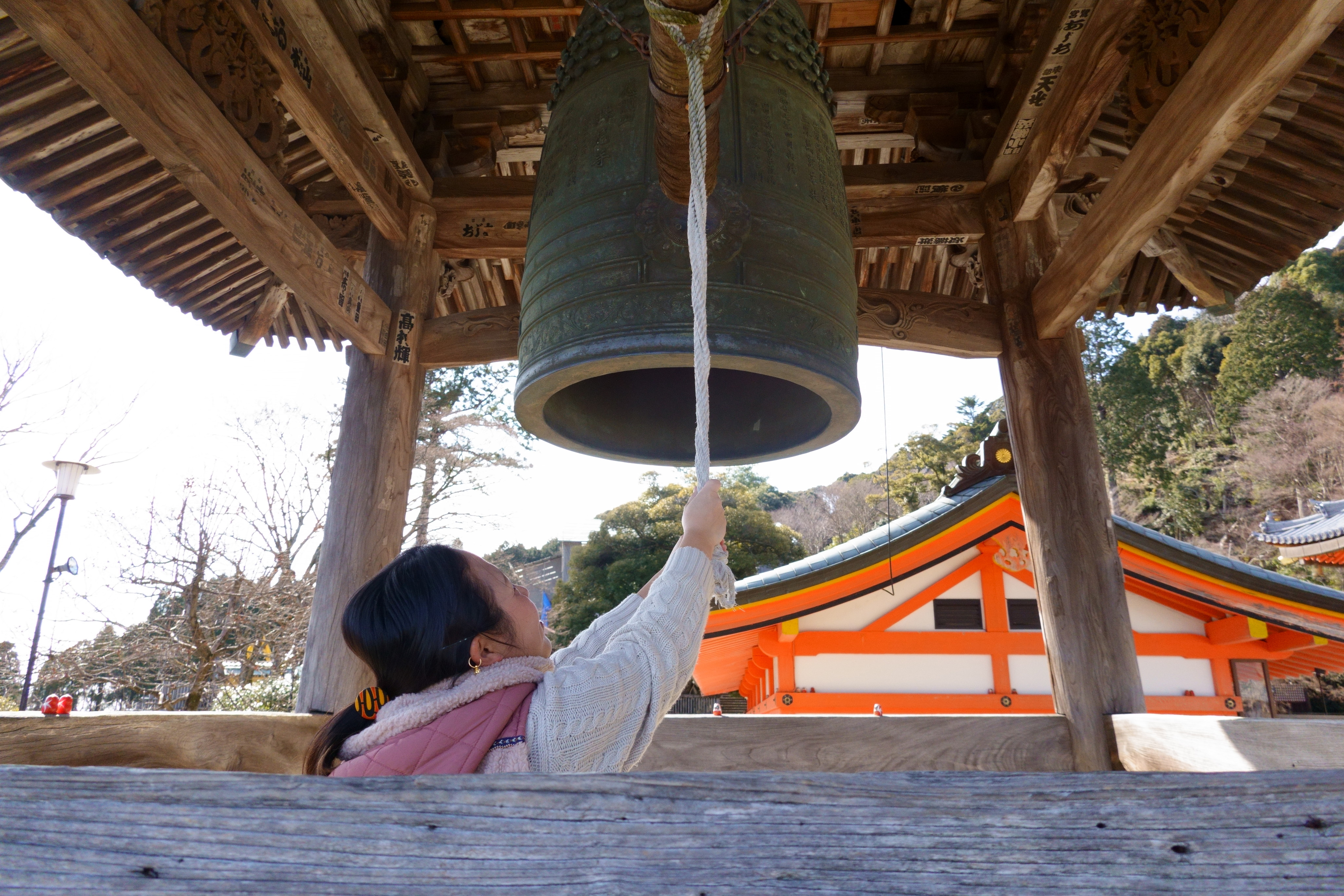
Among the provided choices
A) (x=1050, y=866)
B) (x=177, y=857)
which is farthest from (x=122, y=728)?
(x=1050, y=866)

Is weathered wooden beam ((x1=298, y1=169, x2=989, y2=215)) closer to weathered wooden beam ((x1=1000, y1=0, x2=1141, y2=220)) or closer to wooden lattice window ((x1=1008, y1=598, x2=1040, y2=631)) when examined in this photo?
weathered wooden beam ((x1=1000, y1=0, x2=1141, y2=220))

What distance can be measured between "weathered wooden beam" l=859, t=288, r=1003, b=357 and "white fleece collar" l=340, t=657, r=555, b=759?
2.76 meters

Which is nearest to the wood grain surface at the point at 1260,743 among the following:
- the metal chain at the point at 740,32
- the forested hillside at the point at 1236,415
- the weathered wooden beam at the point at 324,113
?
the metal chain at the point at 740,32

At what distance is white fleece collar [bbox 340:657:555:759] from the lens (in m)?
1.13

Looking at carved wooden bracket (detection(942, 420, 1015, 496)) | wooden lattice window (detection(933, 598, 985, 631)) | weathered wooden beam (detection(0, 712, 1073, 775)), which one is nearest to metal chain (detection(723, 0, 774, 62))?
weathered wooden beam (detection(0, 712, 1073, 775))

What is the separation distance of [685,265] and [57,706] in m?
1.82

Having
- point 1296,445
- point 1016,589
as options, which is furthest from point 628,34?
point 1296,445

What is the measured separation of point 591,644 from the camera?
158 cm

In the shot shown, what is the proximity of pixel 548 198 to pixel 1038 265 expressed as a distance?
2.51 metres

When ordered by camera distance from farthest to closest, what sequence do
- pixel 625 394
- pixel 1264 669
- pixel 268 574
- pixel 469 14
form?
pixel 268 574 < pixel 1264 669 < pixel 469 14 < pixel 625 394

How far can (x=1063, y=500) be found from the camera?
11.0 ft

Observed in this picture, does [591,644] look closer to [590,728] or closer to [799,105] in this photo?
[590,728]

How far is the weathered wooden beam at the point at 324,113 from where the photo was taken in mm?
2688

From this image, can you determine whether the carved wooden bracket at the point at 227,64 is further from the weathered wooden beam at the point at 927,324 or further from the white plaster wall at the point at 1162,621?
the white plaster wall at the point at 1162,621
